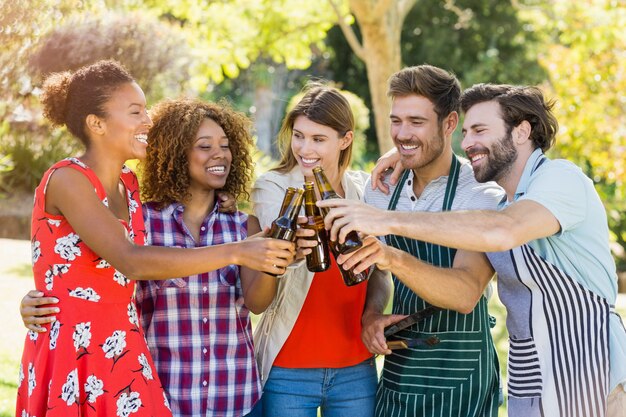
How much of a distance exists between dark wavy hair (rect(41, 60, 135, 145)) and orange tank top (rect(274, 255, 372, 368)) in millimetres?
1227

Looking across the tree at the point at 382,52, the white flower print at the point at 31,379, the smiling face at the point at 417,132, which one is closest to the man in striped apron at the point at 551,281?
the smiling face at the point at 417,132

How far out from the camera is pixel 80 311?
3037mm

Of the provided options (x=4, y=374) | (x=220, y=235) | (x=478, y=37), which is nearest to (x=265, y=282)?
(x=220, y=235)

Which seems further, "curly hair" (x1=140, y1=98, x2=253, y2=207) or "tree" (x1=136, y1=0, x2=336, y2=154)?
"tree" (x1=136, y1=0, x2=336, y2=154)

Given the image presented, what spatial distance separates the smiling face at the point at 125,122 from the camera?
319cm

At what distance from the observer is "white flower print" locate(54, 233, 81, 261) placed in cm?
304

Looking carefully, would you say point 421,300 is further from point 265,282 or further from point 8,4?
point 8,4

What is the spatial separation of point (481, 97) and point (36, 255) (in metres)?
1.91

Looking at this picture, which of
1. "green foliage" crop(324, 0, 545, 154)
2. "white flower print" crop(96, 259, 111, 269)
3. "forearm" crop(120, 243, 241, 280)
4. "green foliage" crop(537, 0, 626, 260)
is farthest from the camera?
"green foliage" crop(324, 0, 545, 154)

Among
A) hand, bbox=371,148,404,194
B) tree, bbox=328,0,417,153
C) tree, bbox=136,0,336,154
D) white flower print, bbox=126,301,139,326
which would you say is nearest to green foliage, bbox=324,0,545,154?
tree, bbox=136,0,336,154

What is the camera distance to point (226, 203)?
11.8ft

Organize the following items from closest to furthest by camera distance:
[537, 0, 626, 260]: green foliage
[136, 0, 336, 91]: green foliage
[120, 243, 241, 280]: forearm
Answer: [120, 243, 241, 280]: forearm, [136, 0, 336, 91]: green foliage, [537, 0, 626, 260]: green foliage

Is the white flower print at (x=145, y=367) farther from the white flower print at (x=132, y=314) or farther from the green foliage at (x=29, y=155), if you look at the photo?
the green foliage at (x=29, y=155)

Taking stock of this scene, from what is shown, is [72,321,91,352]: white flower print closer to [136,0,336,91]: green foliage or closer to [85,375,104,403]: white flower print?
[85,375,104,403]: white flower print
